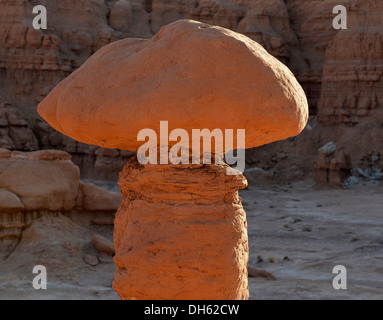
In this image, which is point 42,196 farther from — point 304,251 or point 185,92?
point 185,92

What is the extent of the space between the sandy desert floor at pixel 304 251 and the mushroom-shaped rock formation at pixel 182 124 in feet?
13.8

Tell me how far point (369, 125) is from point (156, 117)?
21073 millimetres

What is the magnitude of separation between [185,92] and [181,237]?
974mm

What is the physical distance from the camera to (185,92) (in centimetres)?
383

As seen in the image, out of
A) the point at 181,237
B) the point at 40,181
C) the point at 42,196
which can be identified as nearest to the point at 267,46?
the point at 40,181

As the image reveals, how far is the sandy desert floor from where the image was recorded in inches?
331

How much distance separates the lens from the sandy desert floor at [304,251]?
8.40 m

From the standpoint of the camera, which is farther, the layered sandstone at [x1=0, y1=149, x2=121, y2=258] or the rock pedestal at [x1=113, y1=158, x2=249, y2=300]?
the layered sandstone at [x1=0, y1=149, x2=121, y2=258]

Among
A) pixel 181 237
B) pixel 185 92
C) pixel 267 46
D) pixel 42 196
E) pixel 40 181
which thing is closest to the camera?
pixel 185 92

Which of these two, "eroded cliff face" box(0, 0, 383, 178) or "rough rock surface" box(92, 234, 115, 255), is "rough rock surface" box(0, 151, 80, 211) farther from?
"eroded cliff face" box(0, 0, 383, 178)

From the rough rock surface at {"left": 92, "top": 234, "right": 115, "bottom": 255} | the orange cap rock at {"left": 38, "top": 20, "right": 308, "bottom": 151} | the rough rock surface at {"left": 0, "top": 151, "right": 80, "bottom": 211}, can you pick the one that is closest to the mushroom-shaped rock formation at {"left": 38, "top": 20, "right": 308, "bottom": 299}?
the orange cap rock at {"left": 38, "top": 20, "right": 308, "bottom": 151}

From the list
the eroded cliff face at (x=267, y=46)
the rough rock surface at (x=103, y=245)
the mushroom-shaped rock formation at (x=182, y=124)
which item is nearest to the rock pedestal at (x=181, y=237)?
the mushroom-shaped rock formation at (x=182, y=124)

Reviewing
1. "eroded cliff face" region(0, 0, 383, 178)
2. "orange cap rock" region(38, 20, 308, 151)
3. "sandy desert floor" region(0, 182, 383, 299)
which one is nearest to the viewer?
"orange cap rock" region(38, 20, 308, 151)

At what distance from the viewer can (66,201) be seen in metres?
9.88
